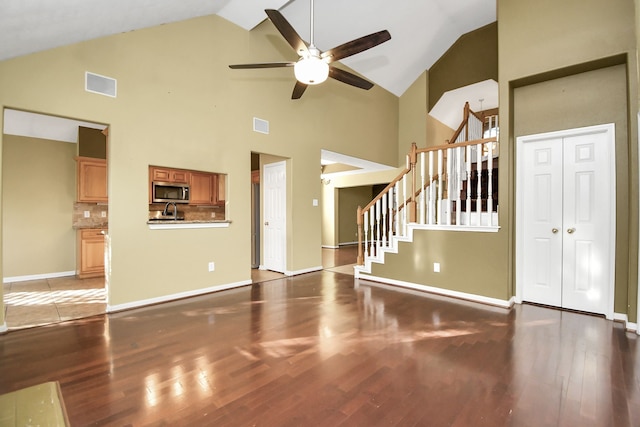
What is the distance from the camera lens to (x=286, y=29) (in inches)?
111

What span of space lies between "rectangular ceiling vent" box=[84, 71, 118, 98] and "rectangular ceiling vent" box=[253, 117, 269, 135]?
1.85m

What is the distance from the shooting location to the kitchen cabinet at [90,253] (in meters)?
5.22

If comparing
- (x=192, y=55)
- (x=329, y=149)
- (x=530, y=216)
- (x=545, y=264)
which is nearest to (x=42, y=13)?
(x=192, y=55)

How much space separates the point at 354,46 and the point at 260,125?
7.21 ft

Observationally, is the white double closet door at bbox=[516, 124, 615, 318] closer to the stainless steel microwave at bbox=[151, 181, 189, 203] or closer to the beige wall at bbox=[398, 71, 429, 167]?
the beige wall at bbox=[398, 71, 429, 167]

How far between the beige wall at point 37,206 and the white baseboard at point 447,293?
540 cm

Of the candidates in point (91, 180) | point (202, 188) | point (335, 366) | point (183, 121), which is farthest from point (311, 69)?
point (91, 180)

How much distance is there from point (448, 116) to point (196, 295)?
7.21 metres

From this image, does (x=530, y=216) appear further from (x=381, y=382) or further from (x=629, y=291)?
(x=381, y=382)

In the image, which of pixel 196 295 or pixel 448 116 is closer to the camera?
pixel 196 295

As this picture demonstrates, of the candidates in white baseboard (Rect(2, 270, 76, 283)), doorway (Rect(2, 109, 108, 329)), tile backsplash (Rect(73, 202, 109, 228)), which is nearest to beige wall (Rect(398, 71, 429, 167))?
doorway (Rect(2, 109, 108, 329))

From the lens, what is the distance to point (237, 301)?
3.84 meters

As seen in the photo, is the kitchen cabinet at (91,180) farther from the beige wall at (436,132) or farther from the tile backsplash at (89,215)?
the beige wall at (436,132)

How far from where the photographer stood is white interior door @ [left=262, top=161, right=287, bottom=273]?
5391 millimetres
